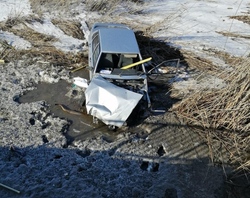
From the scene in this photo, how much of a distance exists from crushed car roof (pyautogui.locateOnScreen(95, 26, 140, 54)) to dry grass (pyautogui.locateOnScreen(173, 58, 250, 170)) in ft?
A: 6.65

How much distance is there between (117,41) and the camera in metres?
7.77

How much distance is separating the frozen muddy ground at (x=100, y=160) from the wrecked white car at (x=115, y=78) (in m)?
0.54

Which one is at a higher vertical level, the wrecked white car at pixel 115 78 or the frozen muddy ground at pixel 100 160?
the wrecked white car at pixel 115 78

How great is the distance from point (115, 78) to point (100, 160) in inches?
82.6

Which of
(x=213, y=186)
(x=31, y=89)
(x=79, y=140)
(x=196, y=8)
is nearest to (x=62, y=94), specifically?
(x=31, y=89)

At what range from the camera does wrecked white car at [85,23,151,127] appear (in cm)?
661

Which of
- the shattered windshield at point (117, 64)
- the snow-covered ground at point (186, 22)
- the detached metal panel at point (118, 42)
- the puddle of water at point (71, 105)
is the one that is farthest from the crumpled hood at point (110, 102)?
the snow-covered ground at point (186, 22)

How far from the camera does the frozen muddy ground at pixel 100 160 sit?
541cm

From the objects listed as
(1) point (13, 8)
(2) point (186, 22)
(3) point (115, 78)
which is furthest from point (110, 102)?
(1) point (13, 8)

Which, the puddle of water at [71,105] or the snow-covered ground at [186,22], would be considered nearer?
the puddle of water at [71,105]

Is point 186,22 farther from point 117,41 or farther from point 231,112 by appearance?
point 231,112

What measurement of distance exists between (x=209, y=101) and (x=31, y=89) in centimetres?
449

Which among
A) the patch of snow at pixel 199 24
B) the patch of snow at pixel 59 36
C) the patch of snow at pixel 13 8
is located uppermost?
the patch of snow at pixel 13 8

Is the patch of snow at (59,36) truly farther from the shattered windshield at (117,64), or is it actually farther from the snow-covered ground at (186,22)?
the shattered windshield at (117,64)
